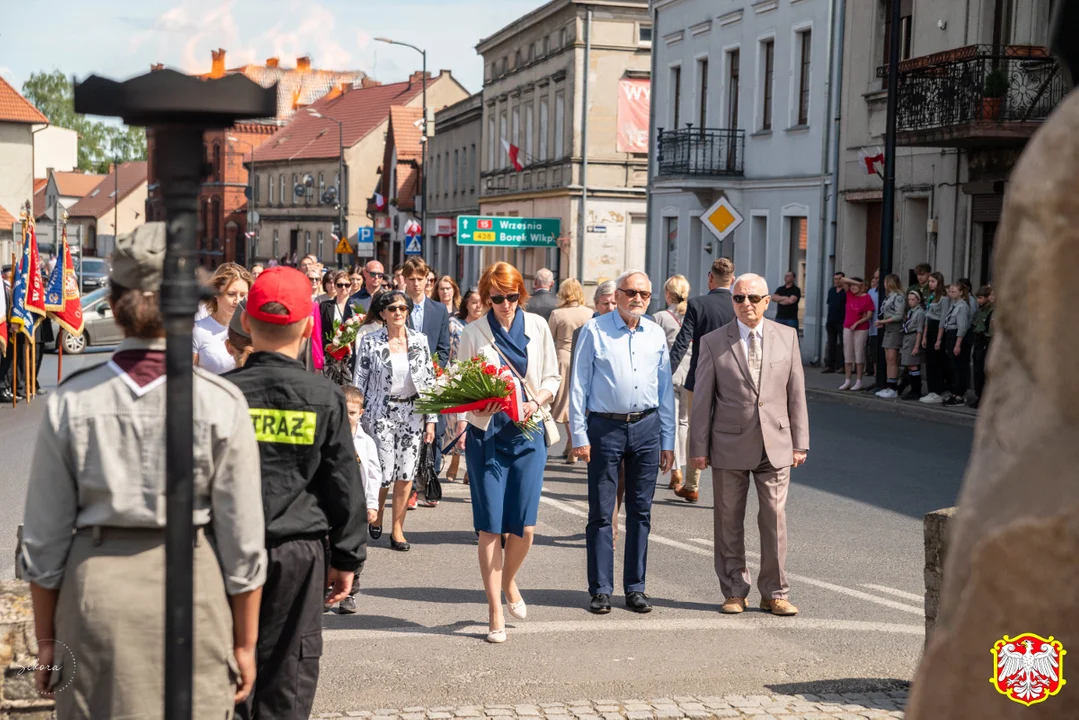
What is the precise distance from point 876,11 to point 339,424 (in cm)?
2811

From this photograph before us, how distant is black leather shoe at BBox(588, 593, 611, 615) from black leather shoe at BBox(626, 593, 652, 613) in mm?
136

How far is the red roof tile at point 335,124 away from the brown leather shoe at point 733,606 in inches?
3384

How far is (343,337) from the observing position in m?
11.1

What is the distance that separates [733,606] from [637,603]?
1.80ft

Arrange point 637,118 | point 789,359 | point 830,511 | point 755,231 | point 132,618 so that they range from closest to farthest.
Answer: point 132,618 → point 789,359 → point 830,511 → point 755,231 → point 637,118

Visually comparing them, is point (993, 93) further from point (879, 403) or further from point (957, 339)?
point (879, 403)

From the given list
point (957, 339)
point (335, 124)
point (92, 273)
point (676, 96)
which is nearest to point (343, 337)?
point (957, 339)

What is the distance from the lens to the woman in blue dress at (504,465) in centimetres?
809

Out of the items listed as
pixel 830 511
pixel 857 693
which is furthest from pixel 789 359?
pixel 830 511

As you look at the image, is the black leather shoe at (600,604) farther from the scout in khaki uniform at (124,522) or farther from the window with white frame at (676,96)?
the window with white frame at (676,96)

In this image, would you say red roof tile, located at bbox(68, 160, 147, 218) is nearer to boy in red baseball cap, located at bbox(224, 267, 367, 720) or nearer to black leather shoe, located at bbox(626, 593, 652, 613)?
black leather shoe, located at bbox(626, 593, 652, 613)

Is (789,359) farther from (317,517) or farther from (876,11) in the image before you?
(876,11)

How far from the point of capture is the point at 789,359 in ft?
29.6

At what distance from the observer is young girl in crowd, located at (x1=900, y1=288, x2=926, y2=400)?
2214cm
